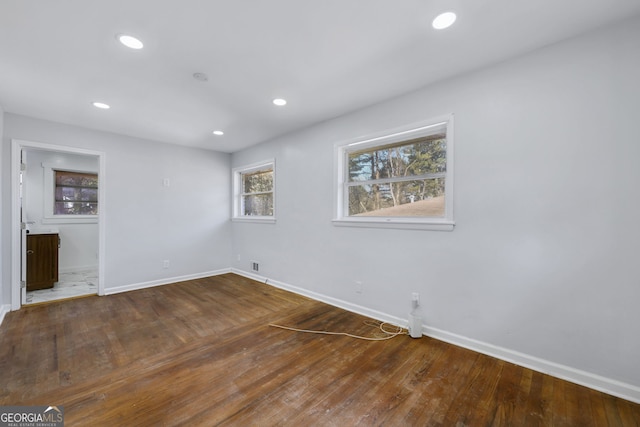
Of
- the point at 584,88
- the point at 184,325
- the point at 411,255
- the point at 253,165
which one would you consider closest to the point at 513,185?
the point at 584,88

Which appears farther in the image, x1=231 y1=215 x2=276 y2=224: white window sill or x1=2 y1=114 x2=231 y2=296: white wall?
x1=231 y1=215 x2=276 y2=224: white window sill

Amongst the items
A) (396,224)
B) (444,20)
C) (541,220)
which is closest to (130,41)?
(444,20)

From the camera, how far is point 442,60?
2.20 m

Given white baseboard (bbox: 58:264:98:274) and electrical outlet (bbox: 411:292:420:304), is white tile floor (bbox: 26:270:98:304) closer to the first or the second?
white baseboard (bbox: 58:264:98:274)

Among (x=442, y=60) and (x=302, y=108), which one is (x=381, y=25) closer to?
(x=442, y=60)

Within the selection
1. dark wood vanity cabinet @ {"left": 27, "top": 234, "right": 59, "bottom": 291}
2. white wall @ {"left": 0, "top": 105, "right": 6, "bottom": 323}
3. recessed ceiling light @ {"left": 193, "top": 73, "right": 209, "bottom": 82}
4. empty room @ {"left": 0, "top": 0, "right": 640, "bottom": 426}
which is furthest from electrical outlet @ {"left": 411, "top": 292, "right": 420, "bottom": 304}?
dark wood vanity cabinet @ {"left": 27, "top": 234, "right": 59, "bottom": 291}

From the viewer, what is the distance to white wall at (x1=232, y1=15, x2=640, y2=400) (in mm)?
1782

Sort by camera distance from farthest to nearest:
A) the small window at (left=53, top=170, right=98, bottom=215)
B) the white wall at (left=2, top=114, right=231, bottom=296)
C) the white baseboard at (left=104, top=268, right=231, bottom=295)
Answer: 1. the small window at (left=53, top=170, right=98, bottom=215)
2. the white baseboard at (left=104, top=268, right=231, bottom=295)
3. the white wall at (left=2, top=114, right=231, bottom=296)

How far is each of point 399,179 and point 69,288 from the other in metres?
5.42

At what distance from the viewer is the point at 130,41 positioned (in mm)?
1934

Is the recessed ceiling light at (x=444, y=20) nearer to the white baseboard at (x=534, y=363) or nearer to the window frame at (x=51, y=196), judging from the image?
the white baseboard at (x=534, y=363)

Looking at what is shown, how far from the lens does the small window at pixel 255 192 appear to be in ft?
15.4

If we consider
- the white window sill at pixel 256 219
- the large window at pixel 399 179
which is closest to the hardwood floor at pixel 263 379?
the large window at pixel 399 179

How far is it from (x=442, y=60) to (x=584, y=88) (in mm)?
1015
